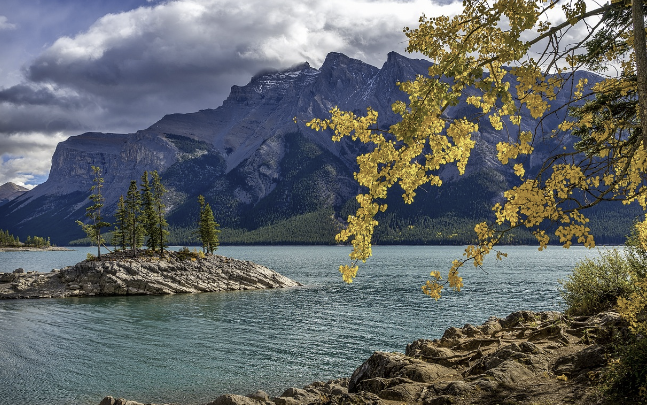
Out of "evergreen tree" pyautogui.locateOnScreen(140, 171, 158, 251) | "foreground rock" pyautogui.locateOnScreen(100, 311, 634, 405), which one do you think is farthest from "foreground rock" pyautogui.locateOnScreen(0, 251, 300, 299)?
"foreground rock" pyautogui.locateOnScreen(100, 311, 634, 405)

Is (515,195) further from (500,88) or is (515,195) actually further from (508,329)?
(508,329)

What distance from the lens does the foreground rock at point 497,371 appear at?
884cm

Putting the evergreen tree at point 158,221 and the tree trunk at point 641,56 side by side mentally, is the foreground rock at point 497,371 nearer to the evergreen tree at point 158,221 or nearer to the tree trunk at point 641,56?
the tree trunk at point 641,56

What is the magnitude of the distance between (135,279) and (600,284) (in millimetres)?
→ 57298

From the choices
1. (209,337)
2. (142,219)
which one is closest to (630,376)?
(209,337)

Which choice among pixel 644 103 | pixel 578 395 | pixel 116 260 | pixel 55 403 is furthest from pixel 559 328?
pixel 116 260

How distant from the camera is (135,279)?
6016 cm

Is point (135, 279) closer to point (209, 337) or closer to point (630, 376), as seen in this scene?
point (209, 337)

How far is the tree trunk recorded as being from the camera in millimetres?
6021

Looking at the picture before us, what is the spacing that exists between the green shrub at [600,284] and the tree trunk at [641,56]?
11881mm

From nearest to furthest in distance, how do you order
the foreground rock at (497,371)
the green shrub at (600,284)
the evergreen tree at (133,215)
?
the foreground rock at (497,371)
the green shrub at (600,284)
the evergreen tree at (133,215)

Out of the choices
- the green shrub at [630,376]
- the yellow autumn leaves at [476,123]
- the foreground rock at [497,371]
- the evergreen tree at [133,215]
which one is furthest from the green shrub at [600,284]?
the evergreen tree at [133,215]

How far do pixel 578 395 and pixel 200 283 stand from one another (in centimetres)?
6010

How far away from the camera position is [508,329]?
16.4 meters
